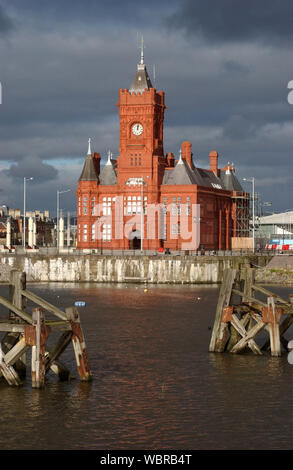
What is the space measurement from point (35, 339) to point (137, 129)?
322 ft

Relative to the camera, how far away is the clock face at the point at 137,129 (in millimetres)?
126225

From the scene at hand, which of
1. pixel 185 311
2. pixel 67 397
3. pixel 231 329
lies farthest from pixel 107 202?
pixel 67 397

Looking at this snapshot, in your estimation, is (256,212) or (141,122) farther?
(256,212)

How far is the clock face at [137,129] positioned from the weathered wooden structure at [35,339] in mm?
93927

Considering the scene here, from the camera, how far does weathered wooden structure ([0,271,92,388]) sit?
30.9 m

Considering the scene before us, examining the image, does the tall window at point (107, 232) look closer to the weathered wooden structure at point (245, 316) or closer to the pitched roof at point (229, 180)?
the pitched roof at point (229, 180)

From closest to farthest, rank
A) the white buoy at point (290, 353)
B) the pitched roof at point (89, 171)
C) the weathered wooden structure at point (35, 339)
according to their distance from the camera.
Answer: the weathered wooden structure at point (35, 339), the white buoy at point (290, 353), the pitched roof at point (89, 171)

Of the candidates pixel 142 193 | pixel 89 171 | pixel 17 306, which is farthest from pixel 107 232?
pixel 17 306

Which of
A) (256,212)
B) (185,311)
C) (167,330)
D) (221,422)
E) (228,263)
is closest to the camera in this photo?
(221,422)

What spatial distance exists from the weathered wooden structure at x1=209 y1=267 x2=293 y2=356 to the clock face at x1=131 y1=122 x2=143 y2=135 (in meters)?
86.4

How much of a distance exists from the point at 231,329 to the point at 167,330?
13.4m

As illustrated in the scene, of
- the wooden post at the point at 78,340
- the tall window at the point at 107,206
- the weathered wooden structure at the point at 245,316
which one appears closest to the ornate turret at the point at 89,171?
the tall window at the point at 107,206

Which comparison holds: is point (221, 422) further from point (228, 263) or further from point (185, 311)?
point (228, 263)

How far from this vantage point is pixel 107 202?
421ft
